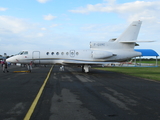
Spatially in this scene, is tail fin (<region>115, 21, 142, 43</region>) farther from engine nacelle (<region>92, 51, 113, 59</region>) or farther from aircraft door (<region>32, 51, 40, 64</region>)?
aircraft door (<region>32, 51, 40, 64</region>)

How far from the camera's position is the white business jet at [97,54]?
23.8m

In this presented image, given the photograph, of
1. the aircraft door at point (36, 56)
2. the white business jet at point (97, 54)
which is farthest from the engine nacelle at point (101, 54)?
the aircraft door at point (36, 56)

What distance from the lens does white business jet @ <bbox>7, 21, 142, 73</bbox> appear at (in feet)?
78.2

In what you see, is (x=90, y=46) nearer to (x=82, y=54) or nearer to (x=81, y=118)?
(x=82, y=54)

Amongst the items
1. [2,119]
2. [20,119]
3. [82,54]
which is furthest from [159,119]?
[82,54]

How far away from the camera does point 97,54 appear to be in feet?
77.9

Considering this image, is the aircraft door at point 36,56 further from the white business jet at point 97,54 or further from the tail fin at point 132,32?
the tail fin at point 132,32

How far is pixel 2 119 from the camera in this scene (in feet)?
17.4

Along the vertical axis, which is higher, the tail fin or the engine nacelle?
the tail fin

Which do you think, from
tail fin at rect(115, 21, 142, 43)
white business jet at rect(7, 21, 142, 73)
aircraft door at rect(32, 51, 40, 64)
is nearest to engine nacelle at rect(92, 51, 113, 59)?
white business jet at rect(7, 21, 142, 73)

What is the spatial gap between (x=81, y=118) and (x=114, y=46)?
19.9 meters

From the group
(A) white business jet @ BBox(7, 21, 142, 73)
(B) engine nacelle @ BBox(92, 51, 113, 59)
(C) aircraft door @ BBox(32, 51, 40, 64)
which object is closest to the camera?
(B) engine nacelle @ BBox(92, 51, 113, 59)

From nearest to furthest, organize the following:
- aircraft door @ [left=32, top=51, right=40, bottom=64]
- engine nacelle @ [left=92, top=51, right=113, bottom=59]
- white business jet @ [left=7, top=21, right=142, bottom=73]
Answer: engine nacelle @ [left=92, top=51, right=113, bottom=59] < white business jet @ [left=7, top=21, right=142, bottom=73] < aircraft door @ [left=32, top=51, right=40, bottom=64]

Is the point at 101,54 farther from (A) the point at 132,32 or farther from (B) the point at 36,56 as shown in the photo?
(B) the point at 36,56
